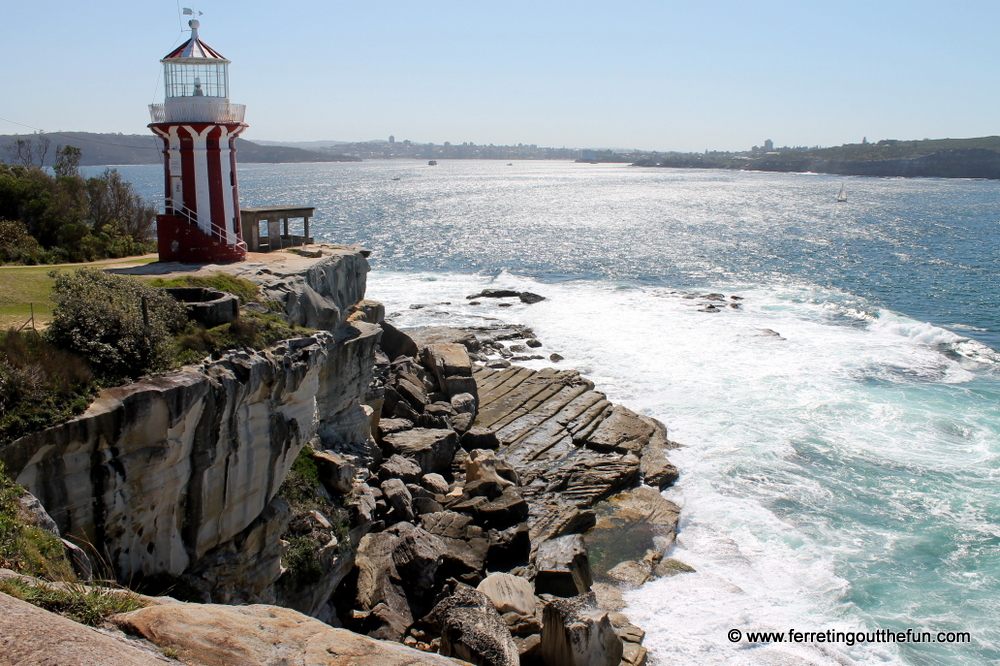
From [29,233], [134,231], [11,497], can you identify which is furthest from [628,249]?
[11,497]

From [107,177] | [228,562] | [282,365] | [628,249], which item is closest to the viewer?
[228,562]

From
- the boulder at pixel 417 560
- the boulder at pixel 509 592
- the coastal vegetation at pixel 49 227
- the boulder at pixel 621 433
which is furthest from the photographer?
the boulder at pixel 621 433

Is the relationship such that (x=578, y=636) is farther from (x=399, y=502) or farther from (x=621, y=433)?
(x=621, y=433)

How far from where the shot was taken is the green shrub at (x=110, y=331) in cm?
1103

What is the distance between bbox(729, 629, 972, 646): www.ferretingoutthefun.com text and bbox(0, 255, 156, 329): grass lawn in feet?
46.9

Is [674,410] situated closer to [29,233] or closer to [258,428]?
[258,428]

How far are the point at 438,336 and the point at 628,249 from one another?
39707 mm

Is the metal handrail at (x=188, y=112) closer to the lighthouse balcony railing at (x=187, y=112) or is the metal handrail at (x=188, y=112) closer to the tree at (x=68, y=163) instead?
the lighthouse balcony railing at (x=187, y=112)

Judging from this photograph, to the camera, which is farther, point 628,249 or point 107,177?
point 628,249

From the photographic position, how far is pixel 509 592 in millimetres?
14125

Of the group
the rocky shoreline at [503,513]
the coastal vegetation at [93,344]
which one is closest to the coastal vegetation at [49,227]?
the rocky shoreline at [503,513]

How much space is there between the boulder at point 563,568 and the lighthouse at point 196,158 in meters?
12.4

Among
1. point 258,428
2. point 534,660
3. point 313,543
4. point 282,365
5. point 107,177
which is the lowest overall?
point 534,660

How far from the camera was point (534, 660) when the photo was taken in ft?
41.8
